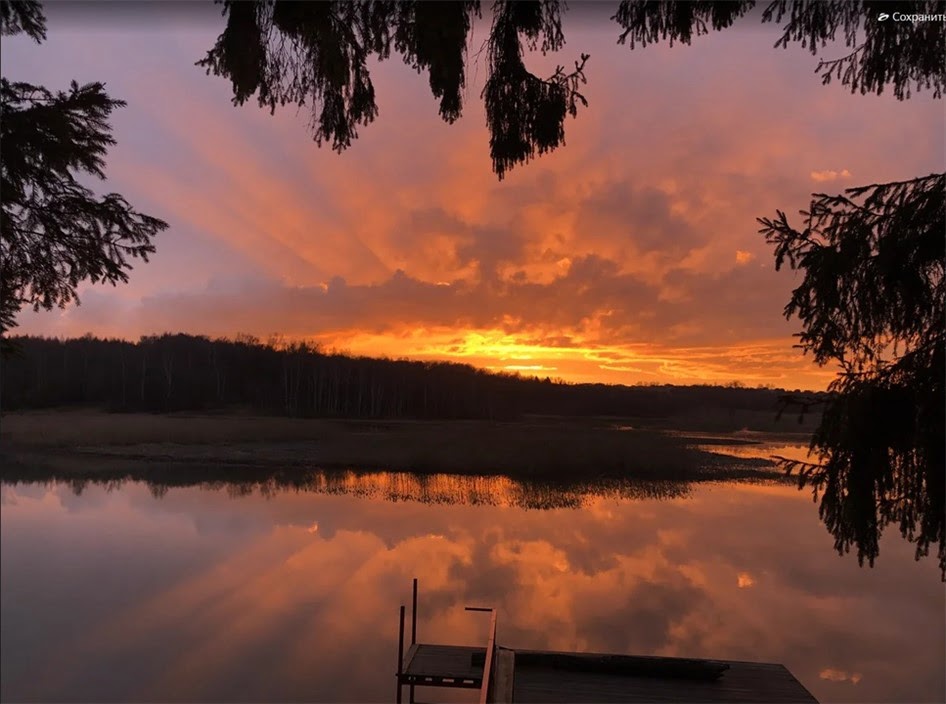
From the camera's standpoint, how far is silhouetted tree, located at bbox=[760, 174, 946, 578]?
312 cm

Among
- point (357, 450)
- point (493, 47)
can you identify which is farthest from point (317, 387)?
point (493, 47)

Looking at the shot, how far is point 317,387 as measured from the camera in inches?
2292

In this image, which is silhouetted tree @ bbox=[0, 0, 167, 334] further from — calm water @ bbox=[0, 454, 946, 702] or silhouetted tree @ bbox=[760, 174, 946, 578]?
silhouetted tree @ bbox=[760, 174, 946, 578]

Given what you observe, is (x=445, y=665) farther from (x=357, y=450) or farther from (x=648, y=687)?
(x=357, y=450)

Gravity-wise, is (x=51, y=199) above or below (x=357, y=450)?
above

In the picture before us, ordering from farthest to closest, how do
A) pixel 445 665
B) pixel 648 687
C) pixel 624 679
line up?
pixel 445 665, pixel 624 679, pixel 648 687

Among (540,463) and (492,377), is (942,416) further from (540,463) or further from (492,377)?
(492,377)

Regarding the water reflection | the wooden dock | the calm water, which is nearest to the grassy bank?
the water reflection

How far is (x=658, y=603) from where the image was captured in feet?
40.7

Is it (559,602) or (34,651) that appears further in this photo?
(559,602)

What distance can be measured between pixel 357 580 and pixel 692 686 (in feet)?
28.5

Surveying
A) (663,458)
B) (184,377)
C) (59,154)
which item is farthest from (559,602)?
(184,377)

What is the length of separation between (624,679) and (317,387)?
54252mm

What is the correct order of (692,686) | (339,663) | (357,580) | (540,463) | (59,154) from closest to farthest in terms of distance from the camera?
1. (59,154)
2. (692,686)
3. (339,663)
4. (357,580)
5. (540,463)
